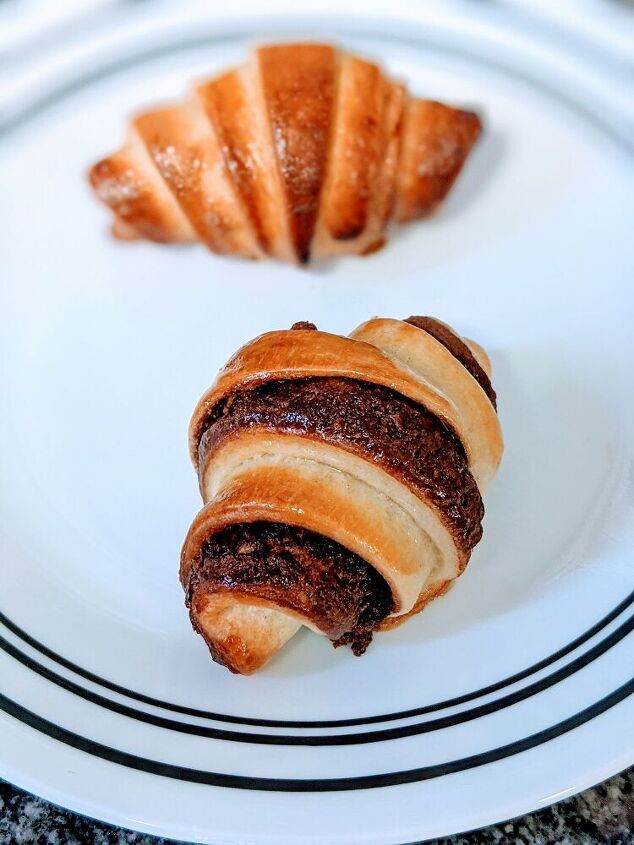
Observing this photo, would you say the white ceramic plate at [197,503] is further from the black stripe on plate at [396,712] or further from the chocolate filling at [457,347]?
the chocolate filling at [457,347]

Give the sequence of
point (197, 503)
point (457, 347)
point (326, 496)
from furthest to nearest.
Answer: point (197, 503) < point (457, 347) < point (326, 496)

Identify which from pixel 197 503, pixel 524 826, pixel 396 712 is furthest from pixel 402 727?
pixel 197 503

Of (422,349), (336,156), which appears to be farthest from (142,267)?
(422,349)

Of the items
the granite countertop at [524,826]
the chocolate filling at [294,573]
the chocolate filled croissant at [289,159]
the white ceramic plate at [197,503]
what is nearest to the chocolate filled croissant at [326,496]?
the chocolate filling at [294,573]

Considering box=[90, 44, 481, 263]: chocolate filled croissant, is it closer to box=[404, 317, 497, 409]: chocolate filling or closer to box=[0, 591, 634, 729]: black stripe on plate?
box=[404, 317, 497, 409]: chocolate filling

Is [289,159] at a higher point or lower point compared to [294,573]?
higher

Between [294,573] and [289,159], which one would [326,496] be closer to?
[294,573]
